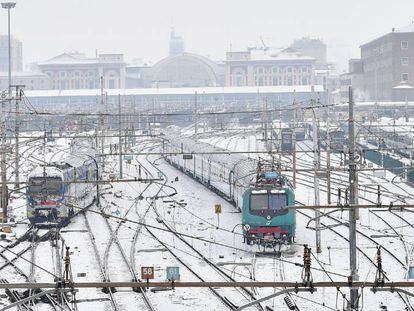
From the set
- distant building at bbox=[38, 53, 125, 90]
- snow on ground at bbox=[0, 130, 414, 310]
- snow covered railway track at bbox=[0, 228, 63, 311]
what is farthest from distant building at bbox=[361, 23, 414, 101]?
snow covered railway track at bbox=[0, 228, 63, 311]

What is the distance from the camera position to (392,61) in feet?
380

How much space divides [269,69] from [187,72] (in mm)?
17231

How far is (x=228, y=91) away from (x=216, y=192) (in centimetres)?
9888

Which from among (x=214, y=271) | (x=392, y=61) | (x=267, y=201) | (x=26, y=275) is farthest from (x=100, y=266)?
(x=392, y=61)

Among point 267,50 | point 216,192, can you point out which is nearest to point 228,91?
point 267,50

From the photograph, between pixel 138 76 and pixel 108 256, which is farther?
pixel 138 76

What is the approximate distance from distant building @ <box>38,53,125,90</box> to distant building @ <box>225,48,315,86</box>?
22.3 metres

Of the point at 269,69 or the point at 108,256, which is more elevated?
the point at 269,69

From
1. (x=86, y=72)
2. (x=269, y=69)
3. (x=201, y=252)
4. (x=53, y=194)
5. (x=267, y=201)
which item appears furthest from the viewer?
(x=86, y=72)

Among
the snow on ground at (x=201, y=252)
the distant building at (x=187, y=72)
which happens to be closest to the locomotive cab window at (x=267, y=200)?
the snow on ground at (x=201, y=252)

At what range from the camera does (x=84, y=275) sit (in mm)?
24766

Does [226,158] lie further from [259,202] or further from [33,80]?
[33,80]

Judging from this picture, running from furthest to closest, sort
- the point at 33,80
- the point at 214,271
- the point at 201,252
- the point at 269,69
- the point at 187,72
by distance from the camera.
Result: the point at 33,80 → the point at 187,72 → the point at 269,69 → the point at 201,252 → the point at 214,271

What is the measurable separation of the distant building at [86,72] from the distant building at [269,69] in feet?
73.2
